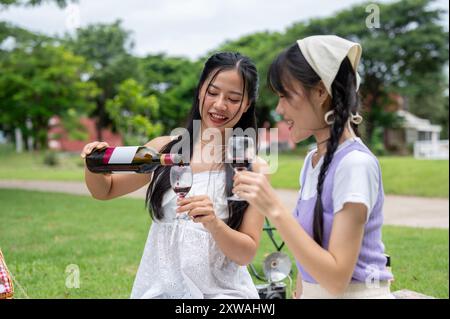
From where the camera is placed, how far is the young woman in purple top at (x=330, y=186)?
1.36 meters

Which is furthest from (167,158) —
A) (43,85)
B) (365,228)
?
(43,85)

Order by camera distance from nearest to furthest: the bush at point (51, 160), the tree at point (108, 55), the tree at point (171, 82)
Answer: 1. the bush at point (51, 160)
2. the tree at point (108, 55)
3. the tree at point (171, 82)

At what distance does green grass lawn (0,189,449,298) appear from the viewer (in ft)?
15.8

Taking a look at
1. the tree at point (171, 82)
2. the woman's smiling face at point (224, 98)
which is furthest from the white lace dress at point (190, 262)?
the tree at point (171, 82)

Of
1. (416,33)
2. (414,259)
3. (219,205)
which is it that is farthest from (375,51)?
(219,205)

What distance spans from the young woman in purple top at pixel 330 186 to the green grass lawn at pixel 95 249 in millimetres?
3347

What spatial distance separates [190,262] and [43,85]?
82.7ft

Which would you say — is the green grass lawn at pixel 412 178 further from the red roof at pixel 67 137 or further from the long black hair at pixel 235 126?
the red roof at pixel 67 137

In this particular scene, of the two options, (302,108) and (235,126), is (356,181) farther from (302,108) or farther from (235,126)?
(235,126)

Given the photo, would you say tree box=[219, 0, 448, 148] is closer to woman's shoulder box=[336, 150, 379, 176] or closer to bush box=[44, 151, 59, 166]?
bush box=[44, 151, 59, 166]

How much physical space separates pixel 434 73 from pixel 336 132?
106 ft

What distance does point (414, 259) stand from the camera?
19.5ft

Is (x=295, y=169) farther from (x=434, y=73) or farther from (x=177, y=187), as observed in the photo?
(x=434, y=73)

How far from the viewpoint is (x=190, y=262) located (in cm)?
214
